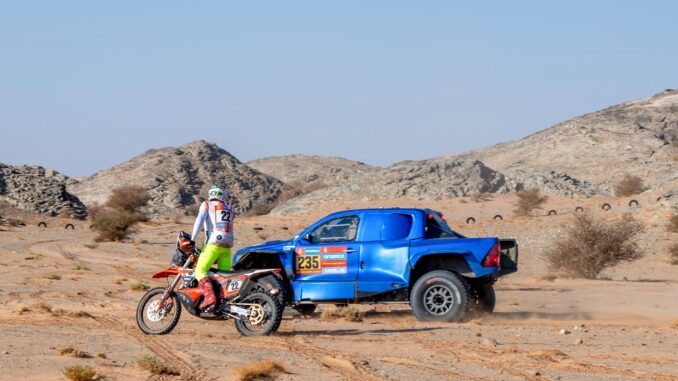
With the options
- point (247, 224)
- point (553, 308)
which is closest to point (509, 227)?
point (247, 224)

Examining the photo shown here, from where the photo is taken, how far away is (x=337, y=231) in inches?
651

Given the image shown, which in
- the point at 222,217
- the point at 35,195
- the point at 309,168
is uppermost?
the point at 309,168

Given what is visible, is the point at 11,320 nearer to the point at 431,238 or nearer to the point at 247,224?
the point at 431,238

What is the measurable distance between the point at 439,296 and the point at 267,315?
10.6 ft

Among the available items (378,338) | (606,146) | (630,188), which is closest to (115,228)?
(630,188)

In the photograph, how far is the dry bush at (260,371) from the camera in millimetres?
10172

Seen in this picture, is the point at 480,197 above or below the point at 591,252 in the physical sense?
above

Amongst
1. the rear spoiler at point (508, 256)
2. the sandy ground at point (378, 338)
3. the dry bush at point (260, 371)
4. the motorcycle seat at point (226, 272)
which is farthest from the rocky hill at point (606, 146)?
the dry bush at point (260, 371)

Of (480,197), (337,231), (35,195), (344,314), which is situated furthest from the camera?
(35,195)

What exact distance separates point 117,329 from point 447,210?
174 ft

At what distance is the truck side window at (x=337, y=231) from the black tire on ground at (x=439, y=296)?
1329 mm

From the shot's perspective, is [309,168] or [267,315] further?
[309,168]

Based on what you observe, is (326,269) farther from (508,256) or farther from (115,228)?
(115,228)

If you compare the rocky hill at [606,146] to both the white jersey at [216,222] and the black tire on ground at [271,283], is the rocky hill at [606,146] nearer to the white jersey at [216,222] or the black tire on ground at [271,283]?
the black tire on ground at [271,283]
